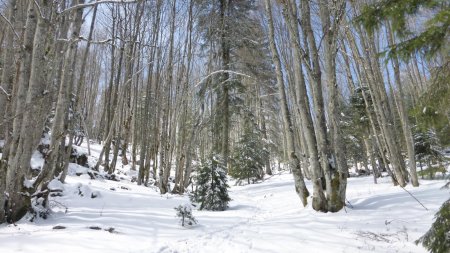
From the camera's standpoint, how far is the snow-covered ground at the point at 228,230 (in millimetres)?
4527

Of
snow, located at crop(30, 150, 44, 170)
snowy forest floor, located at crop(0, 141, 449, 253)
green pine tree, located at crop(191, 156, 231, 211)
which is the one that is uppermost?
snow, located at crop(30, 150, 44, 170)

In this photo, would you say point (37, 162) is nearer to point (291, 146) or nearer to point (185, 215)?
point (185, 215)

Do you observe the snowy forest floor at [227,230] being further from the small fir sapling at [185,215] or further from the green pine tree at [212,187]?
the green pine tree at [212,187]

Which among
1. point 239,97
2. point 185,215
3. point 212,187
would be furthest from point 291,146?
point 239,97

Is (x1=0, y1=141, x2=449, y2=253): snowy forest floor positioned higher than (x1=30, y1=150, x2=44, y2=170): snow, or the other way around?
(x1=30, y1=150, x2=44, y2=170): snow

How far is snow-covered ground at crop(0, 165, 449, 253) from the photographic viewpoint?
453 cm

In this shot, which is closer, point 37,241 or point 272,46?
Result: point 37,241

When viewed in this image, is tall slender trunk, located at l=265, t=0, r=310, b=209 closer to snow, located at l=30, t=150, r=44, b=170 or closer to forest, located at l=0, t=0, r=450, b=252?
forest, located at l=0, t=0, r=450, b=252

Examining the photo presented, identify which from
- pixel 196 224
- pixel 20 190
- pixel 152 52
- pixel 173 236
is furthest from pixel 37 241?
pixel 152 52

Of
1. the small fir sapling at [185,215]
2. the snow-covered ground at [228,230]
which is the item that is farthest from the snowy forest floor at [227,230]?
the small fir sapling at [185,215]

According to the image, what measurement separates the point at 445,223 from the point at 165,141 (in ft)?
38.2

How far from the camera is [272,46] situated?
8.79 meters

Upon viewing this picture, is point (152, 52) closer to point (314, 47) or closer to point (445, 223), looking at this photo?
point (314, 47)

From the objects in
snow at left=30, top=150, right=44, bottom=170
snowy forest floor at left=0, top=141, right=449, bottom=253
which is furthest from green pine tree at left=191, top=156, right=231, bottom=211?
snow at left=30, top=150, right=44, bottom=170
